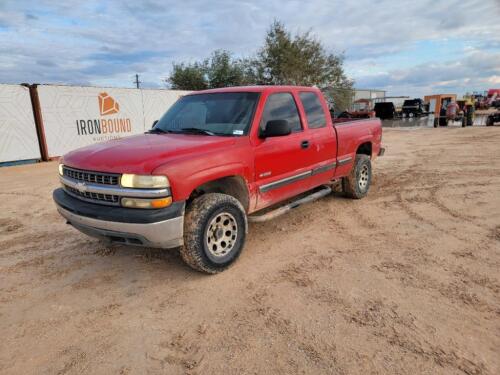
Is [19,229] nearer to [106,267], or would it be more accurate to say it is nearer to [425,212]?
[106,267]

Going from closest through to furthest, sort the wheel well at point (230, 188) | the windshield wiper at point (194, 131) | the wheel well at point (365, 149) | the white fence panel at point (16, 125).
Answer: the wheel well at point (230, 188), the windshield wiper at point (194, 131), the wheel well at point (365, 149), the white fence panel at point (16, 125)

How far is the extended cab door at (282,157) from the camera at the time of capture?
4141mm

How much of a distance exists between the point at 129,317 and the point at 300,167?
2.76 m

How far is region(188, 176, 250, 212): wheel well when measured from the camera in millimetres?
3799

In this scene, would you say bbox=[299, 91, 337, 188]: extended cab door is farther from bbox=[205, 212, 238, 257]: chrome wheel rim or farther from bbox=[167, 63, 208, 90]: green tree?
bbox=[167, 63, 208, 90]: green tree

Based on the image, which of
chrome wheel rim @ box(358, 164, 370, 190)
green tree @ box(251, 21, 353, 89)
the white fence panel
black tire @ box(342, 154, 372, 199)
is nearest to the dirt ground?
black tire @ box(342, 154, 372, 199)

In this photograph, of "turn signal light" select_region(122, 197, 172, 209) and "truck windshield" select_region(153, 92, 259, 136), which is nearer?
"turn signal light" select_region(122, 197, 172, 209)

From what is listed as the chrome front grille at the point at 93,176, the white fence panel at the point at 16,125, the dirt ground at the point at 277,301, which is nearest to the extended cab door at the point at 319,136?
the dirt ground at the point at 277,301

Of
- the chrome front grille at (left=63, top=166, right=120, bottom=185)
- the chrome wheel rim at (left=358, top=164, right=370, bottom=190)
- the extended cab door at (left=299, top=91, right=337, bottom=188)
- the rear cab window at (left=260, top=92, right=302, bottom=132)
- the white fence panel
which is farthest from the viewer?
the white fence panel

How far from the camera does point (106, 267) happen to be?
13.2ft

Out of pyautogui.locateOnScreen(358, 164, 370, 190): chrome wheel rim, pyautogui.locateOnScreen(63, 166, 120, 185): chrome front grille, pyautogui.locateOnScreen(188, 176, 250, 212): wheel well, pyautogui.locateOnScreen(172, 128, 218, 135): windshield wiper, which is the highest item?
pyautogui.locateOnScreen(172, 128, 218, 135): windshield wiper

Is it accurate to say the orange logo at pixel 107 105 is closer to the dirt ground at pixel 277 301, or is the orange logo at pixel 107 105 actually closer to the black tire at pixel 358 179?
the dirt ground at pixel 277 301

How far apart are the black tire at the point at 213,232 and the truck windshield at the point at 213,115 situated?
0.88m

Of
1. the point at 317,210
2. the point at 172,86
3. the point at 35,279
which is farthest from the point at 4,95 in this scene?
the point at 172,86
